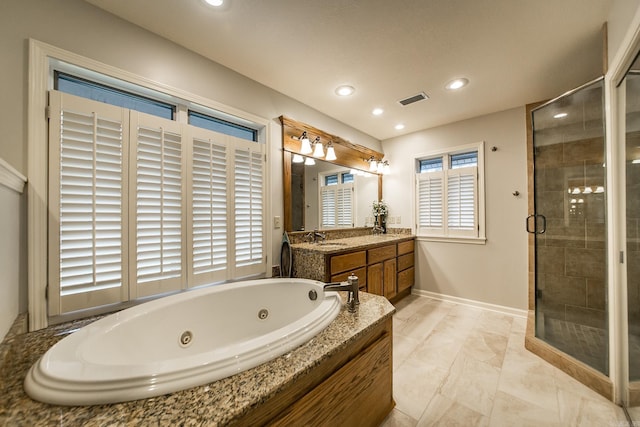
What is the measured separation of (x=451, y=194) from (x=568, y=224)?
1.16 metres

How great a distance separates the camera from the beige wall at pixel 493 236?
272 centimetres

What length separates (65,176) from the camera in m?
1.30

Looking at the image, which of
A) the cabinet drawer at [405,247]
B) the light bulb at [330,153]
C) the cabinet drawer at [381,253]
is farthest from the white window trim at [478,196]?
the light bulb at [330,153]

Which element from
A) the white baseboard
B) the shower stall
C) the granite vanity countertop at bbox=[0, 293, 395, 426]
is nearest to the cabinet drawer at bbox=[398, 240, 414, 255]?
the white baseboard

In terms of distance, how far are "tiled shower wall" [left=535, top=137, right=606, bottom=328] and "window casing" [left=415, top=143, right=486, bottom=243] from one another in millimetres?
662

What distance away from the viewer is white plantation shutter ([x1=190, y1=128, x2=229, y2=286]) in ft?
5.82

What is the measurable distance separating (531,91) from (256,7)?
267 centimetres

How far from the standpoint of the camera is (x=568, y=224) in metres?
2.22

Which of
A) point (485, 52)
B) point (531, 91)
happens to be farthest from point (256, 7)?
point (531, 91)

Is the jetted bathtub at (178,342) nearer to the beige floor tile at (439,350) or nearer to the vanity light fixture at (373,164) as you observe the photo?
the beige floor tile at (439,350)

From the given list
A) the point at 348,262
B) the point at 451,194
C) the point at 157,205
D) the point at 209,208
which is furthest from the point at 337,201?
the point at 157,205

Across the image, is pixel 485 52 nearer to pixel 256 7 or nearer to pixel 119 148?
pixel 256 7

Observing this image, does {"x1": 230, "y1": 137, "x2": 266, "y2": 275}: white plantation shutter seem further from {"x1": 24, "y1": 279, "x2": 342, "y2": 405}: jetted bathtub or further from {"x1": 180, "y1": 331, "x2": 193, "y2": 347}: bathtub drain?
{"x1": 180, "y1": 331, "x2": 193, "y2": 347}: bathtub drain

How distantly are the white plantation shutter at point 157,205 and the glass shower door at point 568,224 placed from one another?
306 cm
